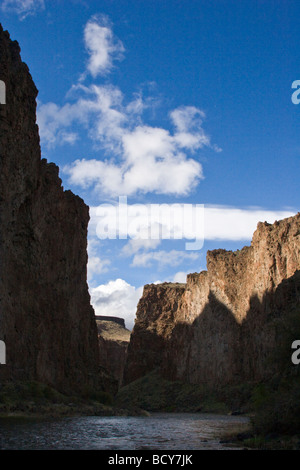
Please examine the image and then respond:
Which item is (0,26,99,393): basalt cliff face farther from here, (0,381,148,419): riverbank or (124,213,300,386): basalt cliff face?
(124,213,300,386): basalt cliff face

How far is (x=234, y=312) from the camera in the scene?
87875 mm

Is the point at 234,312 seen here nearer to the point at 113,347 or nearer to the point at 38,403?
the point at 38,403

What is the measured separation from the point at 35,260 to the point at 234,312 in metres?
48.3

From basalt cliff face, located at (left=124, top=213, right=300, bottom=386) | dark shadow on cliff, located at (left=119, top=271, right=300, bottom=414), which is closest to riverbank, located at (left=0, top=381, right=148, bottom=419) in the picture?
dark shadow on cliff, located at (left=119, top=271, right=300, bottom=414)

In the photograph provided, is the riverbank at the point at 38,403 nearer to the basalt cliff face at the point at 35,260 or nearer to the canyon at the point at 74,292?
the canyon at the point at 74,292

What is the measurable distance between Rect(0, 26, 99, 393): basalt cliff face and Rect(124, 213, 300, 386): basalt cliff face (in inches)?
1049

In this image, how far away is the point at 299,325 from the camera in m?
22.4

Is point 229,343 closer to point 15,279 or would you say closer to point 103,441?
point 15,279

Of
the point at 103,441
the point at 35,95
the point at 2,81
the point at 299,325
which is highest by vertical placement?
the point at 35,95

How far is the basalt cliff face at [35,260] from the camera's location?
4247 centimetres

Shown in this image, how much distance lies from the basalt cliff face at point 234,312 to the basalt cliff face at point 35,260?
26.7 m

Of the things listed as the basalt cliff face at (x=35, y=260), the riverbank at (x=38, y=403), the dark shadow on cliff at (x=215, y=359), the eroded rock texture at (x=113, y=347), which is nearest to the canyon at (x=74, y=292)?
the basalt cliff face at (x=35, y=260)
